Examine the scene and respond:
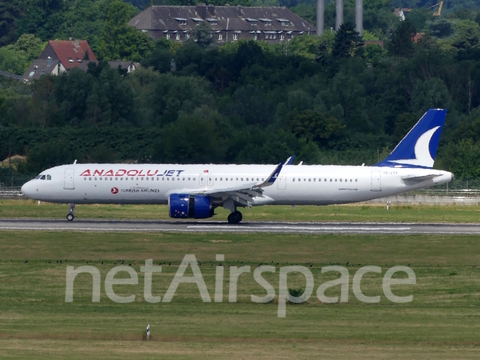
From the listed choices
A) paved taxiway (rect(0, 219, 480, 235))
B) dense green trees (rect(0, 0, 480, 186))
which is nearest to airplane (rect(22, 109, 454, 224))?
paved taxiway (rect(0, 219, 480, 235))

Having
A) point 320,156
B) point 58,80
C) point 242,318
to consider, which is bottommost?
point 242,318

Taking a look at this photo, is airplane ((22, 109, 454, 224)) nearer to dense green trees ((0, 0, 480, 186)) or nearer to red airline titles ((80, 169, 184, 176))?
red airline titles ((80, 169, 184, 176))

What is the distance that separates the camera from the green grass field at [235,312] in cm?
2489

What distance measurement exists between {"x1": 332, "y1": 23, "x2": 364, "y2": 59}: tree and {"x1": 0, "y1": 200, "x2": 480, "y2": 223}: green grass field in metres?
84.4

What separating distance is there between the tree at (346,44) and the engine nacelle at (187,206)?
3952 inches

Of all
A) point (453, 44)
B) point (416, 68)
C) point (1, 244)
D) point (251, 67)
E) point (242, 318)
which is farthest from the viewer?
point (453, 44)

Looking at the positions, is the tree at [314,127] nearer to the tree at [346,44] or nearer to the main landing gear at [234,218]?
the main landing gear at [234,218]


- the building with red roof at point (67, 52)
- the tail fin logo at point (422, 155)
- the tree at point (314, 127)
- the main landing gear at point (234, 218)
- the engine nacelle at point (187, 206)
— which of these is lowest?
the main landing gear at point (234, 218)

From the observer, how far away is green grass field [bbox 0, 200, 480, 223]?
60.2m

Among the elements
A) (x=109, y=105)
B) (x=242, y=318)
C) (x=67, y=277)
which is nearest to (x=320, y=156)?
(x=109, y=105)

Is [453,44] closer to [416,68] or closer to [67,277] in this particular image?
[416,68]

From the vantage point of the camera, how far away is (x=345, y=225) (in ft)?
183

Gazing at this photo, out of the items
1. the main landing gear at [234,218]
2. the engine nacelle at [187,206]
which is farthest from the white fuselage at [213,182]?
the engine nacelle at [187,206]

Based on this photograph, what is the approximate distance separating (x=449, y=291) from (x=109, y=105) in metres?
85.4
